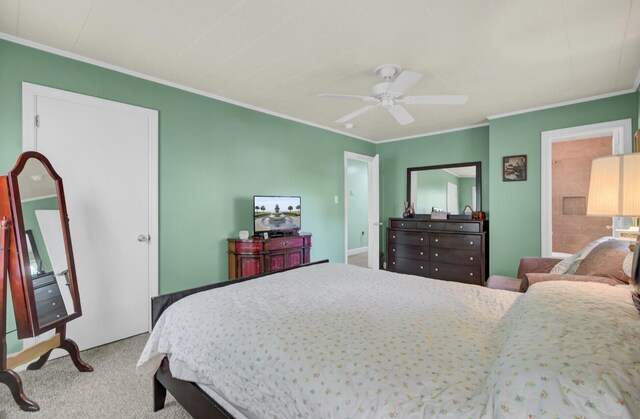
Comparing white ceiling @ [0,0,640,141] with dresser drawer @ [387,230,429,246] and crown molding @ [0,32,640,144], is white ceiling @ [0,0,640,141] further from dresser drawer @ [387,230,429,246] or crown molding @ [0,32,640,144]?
dresser drawer @ [387,230,429,246]

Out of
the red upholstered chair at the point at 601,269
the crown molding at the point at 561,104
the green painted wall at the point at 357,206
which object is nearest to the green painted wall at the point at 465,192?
the crown molding at the point at 561,104

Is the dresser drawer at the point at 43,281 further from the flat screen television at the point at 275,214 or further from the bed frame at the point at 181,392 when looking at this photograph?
the flat screen television at the point at 275,214

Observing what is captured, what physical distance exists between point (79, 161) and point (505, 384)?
3.17 meters

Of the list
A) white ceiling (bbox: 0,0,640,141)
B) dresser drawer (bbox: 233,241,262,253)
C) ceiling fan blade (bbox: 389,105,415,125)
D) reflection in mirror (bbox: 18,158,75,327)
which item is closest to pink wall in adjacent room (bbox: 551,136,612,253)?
white ceiling (bbox: 0,0,640,141)

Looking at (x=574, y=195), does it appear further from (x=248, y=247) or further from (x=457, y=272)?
(x=248, y=247)

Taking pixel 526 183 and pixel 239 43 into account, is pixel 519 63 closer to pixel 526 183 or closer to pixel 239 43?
pixel 526 183

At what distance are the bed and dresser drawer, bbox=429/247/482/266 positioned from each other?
2.56 meters

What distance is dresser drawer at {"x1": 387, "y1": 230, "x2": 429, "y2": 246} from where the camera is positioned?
4.57 metres

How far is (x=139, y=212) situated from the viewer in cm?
281

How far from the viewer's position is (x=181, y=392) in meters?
1.51

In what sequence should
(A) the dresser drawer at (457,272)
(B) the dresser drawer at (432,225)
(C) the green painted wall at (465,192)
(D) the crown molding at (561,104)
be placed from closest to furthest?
(D) the crown molding at (561,104)
(A) the dresser drawer at (457,272)
(B) the dresser drawer at (432,225)
(C) the green painted wall at (465,192)

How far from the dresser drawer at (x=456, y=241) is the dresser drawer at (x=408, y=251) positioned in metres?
0.19

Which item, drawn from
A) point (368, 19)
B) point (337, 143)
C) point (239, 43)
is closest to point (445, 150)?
point (337, 143)

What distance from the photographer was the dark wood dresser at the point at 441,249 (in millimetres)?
4141
